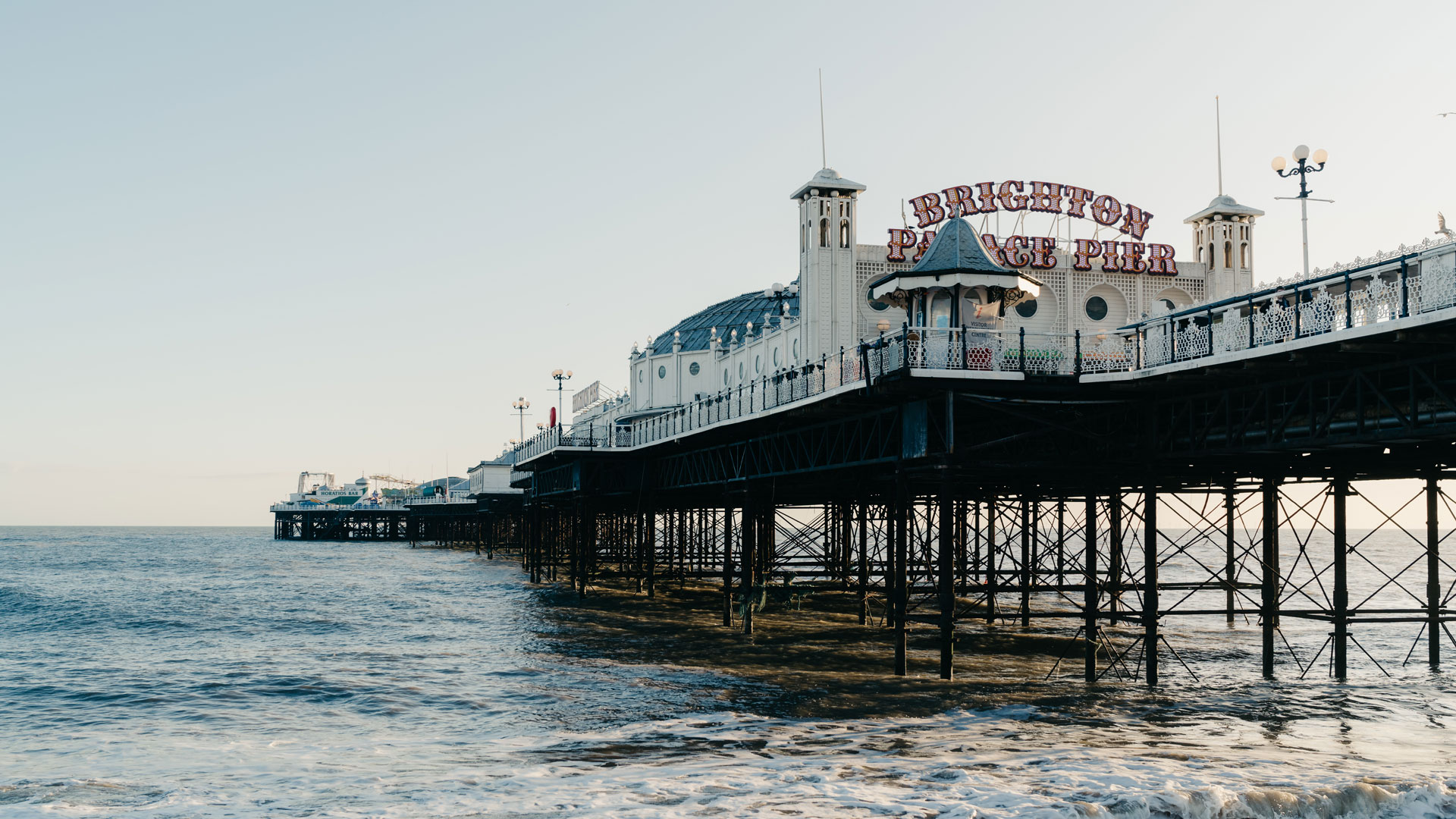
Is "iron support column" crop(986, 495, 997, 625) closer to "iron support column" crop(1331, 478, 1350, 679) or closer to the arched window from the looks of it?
the arched window

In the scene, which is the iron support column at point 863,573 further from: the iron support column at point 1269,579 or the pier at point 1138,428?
the iron support column at point 1269,579

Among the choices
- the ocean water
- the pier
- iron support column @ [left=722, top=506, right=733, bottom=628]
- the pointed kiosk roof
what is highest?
the pointed kiosk roof

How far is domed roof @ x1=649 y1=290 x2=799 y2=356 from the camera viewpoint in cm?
6569

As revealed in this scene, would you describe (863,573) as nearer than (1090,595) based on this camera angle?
No

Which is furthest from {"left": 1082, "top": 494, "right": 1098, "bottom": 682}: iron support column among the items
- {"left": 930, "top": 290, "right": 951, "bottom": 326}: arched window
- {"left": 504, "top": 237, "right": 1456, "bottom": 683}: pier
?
{"left": 930, "top": 290, "right": 951, "bottom": 326}: arched window

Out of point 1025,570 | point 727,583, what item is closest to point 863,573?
point 727,583

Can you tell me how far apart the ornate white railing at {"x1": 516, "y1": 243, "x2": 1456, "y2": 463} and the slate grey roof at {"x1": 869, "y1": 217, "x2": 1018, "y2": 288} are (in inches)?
69.1

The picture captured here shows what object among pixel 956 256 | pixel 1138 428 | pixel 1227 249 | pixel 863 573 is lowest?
pixel 863 573

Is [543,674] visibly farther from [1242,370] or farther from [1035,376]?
[1242,370]

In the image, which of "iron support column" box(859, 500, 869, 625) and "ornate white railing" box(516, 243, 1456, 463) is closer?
"ornate white railing" box(516, 243, 1456, 463)

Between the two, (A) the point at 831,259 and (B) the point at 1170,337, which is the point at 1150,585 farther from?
(A) the point at 831,259

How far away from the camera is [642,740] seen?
21.8 metres


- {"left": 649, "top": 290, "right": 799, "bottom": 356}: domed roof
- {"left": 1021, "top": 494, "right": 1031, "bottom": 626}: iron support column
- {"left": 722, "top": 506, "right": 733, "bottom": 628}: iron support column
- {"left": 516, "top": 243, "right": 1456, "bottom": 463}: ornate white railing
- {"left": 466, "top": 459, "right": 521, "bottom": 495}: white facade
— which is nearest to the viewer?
{"left": 516, "top": 243, "right": 1456, "bottom": 463}: ornate white railing

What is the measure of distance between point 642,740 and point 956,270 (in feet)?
44.8
